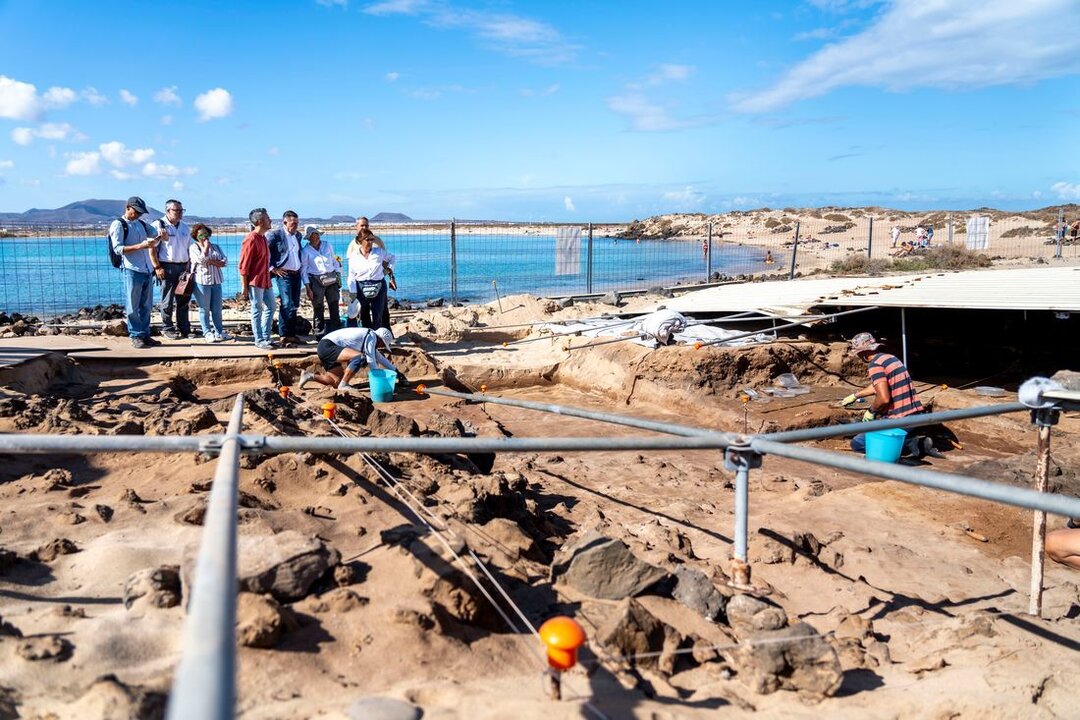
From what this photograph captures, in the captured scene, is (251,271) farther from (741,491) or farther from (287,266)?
(741,491)

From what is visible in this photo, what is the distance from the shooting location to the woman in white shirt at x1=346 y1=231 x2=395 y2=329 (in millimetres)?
9953

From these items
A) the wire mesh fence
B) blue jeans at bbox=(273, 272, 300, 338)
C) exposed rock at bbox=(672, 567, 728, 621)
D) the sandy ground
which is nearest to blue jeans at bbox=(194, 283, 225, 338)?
blue jeans at bbox=(273, 272, 300, 338)

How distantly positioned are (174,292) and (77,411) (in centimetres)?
471

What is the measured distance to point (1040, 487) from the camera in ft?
12.6

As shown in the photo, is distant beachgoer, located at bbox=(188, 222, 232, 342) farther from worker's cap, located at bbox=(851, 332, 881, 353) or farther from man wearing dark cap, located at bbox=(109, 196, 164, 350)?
worker's cap, located at bbox=(851, 332, 881, 353)

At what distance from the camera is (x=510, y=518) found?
470 centimetres

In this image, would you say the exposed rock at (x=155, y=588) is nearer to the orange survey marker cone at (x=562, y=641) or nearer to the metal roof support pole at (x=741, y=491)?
the orange survey marker cone at (x=562, y=641)

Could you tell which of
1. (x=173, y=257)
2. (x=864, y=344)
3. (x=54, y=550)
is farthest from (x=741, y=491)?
(x=173, y=257)

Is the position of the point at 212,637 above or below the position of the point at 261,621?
above

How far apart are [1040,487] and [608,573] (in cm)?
225

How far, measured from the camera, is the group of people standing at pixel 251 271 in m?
9.38

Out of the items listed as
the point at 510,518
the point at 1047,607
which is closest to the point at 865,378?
the point at 1047,607

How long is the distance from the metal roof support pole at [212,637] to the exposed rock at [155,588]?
3.84ft

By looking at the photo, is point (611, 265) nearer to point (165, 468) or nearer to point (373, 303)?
point (373, 303)
